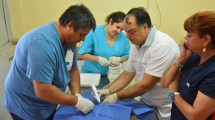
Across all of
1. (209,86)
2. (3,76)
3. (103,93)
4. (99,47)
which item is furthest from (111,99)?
(3,76)

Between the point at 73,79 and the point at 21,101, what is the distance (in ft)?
1.30

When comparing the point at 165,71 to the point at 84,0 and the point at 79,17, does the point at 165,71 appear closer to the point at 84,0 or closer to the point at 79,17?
the point at 79,17

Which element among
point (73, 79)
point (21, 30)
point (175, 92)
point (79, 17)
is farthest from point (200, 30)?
point (21, 30)

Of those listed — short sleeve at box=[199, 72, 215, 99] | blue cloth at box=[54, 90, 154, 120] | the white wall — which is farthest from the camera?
the white wall

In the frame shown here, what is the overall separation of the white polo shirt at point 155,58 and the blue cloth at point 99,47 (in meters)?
0.61

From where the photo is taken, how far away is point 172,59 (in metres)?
1.47

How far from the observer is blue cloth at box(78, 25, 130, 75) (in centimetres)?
222

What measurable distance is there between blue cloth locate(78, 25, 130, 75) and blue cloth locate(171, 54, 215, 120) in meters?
1.07

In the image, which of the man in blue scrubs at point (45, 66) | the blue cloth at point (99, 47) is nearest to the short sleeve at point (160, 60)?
the man in blue scrubs at point (45, 66)

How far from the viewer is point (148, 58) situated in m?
1.50

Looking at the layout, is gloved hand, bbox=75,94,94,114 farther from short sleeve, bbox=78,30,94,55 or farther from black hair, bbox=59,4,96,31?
short sleeve, bbox=78,30,94,55

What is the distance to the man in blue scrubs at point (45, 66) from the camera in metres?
1.12

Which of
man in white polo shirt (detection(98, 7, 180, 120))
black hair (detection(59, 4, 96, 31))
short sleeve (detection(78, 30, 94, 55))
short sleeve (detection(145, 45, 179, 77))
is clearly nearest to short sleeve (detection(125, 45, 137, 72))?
man in white polo shirt (detection(98, 7, 180, 120))

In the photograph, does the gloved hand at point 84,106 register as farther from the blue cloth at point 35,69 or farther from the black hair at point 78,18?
the black hair at point 78,18
